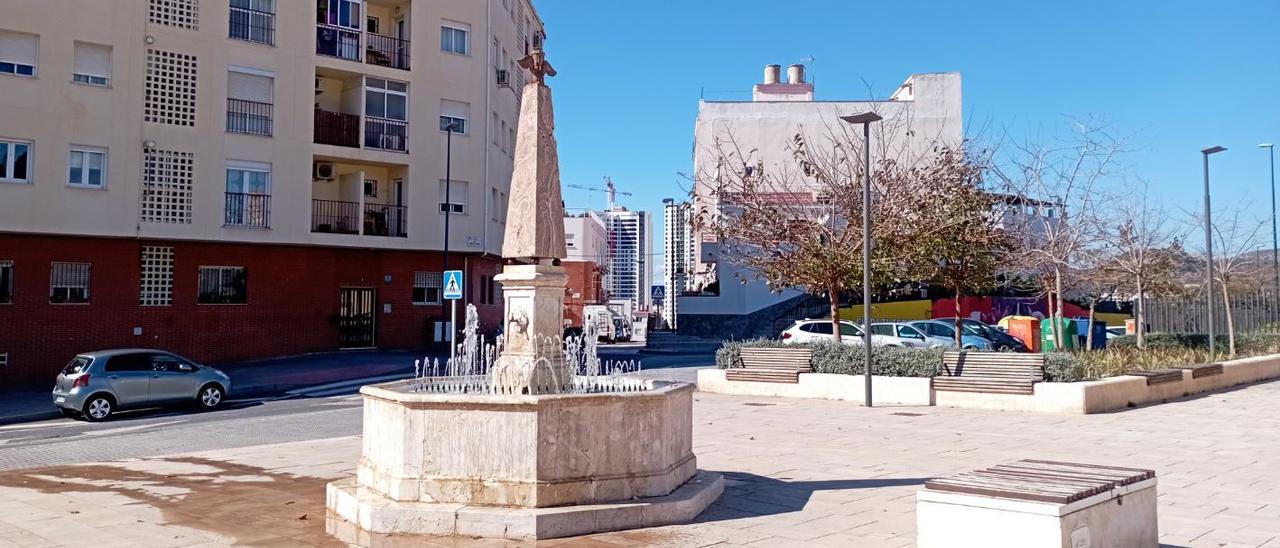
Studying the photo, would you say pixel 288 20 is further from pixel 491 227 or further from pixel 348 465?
pixel 348 465

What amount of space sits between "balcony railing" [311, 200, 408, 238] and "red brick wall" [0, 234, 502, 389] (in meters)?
0.76

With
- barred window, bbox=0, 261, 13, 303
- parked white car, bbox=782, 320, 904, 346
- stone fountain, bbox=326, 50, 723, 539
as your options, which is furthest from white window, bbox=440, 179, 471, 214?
stone fountain, bbox=326, 50, 723, 539

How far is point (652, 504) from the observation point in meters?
7.39

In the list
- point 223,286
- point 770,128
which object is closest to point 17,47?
point 223,286

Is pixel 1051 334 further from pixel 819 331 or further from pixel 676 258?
pixel 676 258

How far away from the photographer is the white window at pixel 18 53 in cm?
2417

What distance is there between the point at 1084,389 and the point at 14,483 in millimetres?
Result: 14608

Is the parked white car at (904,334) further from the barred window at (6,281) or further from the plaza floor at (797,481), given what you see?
the barred window at (6,281)

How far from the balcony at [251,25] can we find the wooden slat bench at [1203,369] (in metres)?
25.5

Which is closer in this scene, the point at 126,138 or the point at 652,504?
the point at 652,504

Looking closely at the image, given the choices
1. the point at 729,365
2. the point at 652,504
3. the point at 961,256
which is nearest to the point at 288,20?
the point at 729,365

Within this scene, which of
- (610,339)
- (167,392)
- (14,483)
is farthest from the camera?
(610,339)

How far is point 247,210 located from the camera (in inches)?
1090

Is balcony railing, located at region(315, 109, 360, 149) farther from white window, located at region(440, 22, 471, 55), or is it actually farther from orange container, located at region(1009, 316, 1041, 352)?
orange container, located at region(1009, 316, 1041, 352)
